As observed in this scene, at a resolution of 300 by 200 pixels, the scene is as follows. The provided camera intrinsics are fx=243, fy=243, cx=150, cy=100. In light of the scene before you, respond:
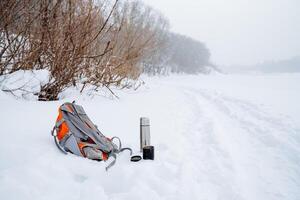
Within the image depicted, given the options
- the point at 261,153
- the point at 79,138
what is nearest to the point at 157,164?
the point at 79,138

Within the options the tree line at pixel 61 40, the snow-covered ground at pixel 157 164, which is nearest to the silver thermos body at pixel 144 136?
the snow-covered ground at pixel 157 164

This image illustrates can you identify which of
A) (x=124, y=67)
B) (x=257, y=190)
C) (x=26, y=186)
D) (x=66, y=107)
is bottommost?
(x=257, y=190)

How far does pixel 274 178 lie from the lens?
238cm

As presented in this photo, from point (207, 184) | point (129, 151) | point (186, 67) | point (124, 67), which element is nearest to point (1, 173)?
point (129, 151)

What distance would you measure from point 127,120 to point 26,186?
2.42m

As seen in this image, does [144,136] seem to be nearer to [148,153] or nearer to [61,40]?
[148,153]

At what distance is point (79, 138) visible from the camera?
2.40 metres

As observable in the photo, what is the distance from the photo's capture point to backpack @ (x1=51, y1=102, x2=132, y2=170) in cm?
230

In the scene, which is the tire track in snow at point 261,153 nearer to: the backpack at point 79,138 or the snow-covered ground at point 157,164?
the snow-covered ground at point 157,164

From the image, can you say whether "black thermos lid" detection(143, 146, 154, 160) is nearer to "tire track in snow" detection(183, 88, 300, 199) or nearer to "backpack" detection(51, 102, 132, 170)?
"backpack" detection(51, 102, 132, 170)

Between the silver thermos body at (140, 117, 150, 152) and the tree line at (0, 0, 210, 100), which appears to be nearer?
the silver thermos body at (140, 117, 150, 152)

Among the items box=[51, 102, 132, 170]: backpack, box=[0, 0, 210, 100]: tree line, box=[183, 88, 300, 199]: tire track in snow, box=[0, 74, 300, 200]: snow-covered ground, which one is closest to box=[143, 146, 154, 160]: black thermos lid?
box=[0, 74, 300, 200]: snow-covered ground

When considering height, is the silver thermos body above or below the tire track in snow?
above

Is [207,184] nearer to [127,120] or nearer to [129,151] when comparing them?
[129,151]
